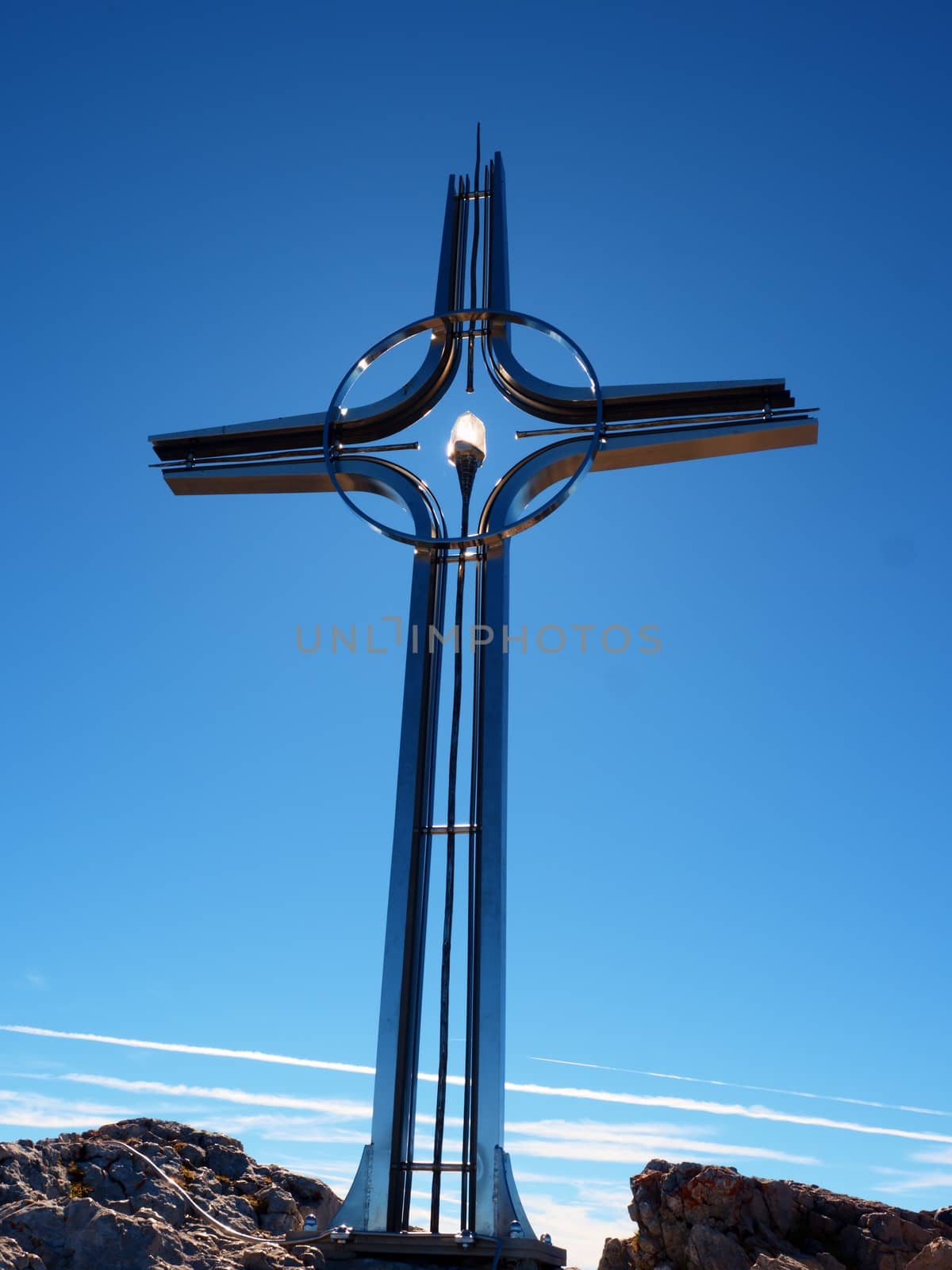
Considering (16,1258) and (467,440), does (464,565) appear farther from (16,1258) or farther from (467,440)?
(16,1258)

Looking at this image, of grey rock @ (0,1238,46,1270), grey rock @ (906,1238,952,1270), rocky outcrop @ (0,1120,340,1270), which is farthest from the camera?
grey rock @ (906,1238,952,1270)

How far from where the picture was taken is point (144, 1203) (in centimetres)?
707

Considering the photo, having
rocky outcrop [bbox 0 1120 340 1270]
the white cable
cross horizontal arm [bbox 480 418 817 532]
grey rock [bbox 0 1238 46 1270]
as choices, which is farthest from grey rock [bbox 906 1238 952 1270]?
cross horizontal arm [bbox 480 418 817 532]

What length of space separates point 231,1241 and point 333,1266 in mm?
700

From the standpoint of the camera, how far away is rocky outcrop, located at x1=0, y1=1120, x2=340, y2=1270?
6434 millimetres

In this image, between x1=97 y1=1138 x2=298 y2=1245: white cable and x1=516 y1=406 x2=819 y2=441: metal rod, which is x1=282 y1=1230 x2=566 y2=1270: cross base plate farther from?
x1=516 y1=406 x2=819 y2=441: metal rod

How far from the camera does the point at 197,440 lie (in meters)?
11.2

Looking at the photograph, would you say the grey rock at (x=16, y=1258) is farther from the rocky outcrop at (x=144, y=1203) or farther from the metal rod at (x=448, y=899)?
the metal rod at (x=448, y=899)

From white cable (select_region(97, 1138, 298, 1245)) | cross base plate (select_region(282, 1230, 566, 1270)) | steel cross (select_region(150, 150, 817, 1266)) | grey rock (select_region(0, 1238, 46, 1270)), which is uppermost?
steel cross (select_region(150, 150, 817, 1266))

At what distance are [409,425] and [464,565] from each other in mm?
1624

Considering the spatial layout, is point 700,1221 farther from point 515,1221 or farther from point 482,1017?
point 482,1017

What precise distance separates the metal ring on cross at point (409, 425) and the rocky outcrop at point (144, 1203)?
490cm

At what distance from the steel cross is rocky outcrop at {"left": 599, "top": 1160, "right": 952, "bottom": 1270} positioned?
2.90 feet

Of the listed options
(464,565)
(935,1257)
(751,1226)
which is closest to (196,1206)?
(751,1226)
